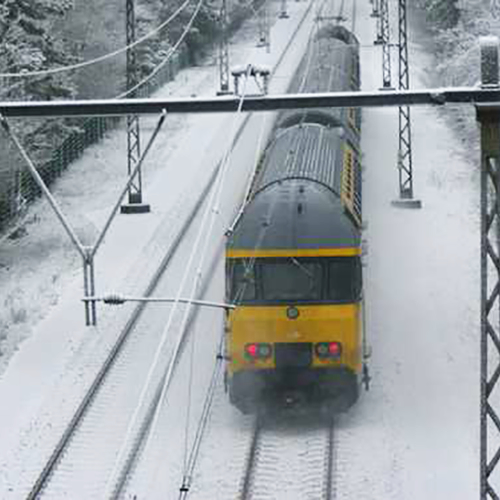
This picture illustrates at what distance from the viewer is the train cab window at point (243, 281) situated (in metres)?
17.7

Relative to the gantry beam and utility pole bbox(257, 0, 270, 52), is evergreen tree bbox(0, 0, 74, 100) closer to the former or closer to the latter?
the gantry beam

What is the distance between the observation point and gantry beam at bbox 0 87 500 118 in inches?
572

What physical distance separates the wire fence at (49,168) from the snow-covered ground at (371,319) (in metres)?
0.50

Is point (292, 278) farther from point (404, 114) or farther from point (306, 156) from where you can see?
point (404, 114)

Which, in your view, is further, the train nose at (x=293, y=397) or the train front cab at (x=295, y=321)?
the train nose at (x=293, y=397)

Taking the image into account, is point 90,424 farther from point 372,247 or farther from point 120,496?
point 372,247

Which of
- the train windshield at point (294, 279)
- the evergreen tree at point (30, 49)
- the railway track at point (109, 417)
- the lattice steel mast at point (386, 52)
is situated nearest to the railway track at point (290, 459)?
the railway track at point (109, 417)

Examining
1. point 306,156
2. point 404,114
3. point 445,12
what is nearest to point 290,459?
point 306,156

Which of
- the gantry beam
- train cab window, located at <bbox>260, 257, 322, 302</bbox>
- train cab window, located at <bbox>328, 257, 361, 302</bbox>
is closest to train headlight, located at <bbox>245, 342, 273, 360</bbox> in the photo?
train cab window, located at <bbox>260, 257, 322, 302</bbox>

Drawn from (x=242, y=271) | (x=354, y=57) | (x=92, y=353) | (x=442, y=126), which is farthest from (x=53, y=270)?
(x=442, y=126)

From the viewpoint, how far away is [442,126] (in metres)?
42.2

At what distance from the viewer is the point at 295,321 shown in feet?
57.6

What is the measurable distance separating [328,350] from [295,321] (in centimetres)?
66

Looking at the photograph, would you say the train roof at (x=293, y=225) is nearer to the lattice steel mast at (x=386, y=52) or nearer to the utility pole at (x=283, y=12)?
the lattice steel mast at (x=386, y=52)
